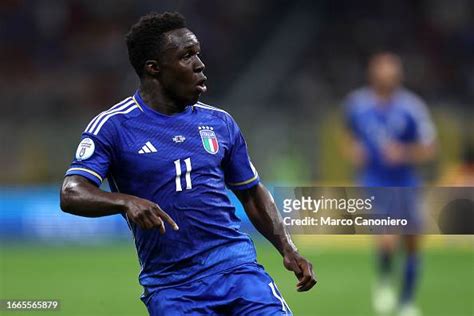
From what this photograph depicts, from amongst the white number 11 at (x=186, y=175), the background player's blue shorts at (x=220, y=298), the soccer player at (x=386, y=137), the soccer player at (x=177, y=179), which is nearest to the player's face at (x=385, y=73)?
the soccer player at (x=386, y=137)

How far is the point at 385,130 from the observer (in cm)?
1143

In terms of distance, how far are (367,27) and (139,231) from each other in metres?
17.7

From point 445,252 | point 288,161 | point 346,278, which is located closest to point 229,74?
point 288,161

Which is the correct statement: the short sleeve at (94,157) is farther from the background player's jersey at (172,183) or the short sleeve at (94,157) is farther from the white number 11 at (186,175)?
the white number 11 at (186,175)

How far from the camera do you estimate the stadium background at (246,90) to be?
1455 centimetres

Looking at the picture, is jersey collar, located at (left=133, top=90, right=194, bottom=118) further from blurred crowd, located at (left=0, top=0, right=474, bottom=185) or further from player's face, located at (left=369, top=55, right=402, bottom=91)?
blurred crowd, located at (left=0, top=0, right=474, bottom=185)

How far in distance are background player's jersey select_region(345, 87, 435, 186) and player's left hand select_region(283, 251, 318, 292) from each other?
621cm

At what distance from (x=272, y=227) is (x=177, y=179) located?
593mm

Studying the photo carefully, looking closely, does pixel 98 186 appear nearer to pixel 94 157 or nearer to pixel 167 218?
pixel 94 157

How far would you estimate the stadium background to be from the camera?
1455 cm

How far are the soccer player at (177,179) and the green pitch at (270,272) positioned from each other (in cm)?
284

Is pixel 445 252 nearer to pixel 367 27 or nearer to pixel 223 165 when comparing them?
pixel 367 27

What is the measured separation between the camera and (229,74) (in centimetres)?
2102

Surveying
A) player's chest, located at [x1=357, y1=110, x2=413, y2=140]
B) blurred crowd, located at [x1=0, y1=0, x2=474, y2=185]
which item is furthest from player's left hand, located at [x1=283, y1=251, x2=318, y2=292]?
blurred crowd, located at [x1=0, y1=0, x2=474, y2=185]
